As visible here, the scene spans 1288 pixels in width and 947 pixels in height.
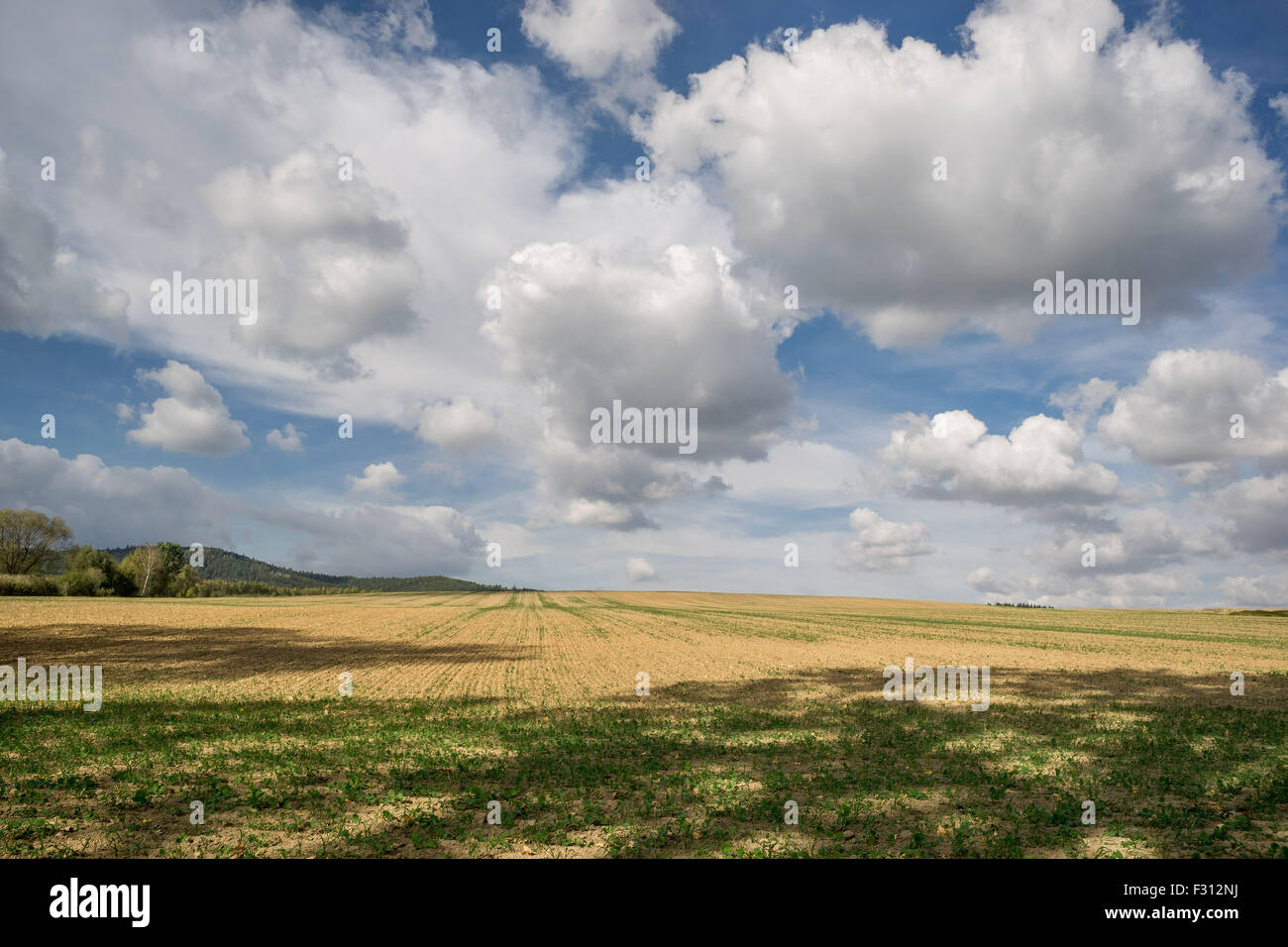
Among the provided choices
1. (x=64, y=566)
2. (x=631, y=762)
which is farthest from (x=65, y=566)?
(x=631, y=762)

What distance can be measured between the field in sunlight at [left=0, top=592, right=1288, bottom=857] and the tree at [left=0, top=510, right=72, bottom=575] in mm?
114145

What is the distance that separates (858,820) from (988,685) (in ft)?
70.0

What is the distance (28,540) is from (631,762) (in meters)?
153

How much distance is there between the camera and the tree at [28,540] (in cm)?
11756

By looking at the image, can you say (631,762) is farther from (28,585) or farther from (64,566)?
(64,566)

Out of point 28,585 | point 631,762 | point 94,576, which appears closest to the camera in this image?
point 631,762

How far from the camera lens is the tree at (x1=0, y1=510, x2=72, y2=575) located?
118m

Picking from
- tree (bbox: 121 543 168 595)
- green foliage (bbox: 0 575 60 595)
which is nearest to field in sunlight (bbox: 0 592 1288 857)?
green foliage (bbox: 0 575 60 595)

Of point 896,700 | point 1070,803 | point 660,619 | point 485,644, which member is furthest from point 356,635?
point 1070,803

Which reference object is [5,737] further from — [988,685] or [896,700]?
[988,685]

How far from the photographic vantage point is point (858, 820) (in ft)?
37.1

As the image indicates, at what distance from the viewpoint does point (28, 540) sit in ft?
396

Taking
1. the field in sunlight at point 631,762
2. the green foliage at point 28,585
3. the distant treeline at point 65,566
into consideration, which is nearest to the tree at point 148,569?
the distant treeline at point 65,566

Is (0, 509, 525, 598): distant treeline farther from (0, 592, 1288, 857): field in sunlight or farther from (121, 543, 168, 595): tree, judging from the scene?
(0, 592, 1288, 857): field in sunlight
